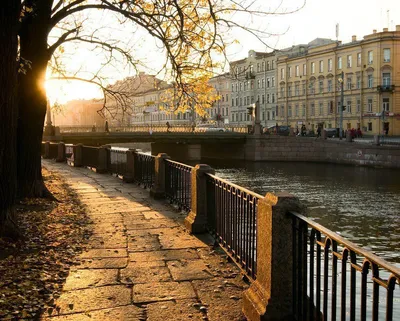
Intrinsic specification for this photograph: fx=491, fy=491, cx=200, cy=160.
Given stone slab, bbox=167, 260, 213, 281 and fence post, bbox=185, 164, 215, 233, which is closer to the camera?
stone slab, bbox=167, 260, 213, 281

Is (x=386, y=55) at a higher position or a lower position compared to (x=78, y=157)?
higher

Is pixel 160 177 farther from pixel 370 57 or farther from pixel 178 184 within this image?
pixel 370 57

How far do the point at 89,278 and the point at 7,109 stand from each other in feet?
9.20

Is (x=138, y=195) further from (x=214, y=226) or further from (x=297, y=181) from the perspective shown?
(x=297, y=181)

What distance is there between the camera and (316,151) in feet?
173

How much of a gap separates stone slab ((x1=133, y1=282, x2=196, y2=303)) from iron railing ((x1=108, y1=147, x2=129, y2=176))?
1242cm

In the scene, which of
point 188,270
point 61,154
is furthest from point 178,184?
point 61,154

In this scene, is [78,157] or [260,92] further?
[260,92]

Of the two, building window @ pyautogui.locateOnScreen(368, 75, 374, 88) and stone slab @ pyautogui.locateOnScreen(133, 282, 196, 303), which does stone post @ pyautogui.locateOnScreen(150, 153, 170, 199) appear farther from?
building window @ pyautogui.locateOnScreen(368, 75, 374, 88)

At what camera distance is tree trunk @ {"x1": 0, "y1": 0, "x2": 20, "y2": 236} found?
6809mm

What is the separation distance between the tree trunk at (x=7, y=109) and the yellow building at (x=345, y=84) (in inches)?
2099

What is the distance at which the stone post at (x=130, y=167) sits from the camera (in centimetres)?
1664

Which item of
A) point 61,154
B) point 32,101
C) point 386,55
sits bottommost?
point 61,154

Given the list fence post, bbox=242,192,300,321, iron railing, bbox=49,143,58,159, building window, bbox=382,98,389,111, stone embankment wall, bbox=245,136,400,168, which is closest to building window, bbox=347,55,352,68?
building window, bbox=382,98,389,111
